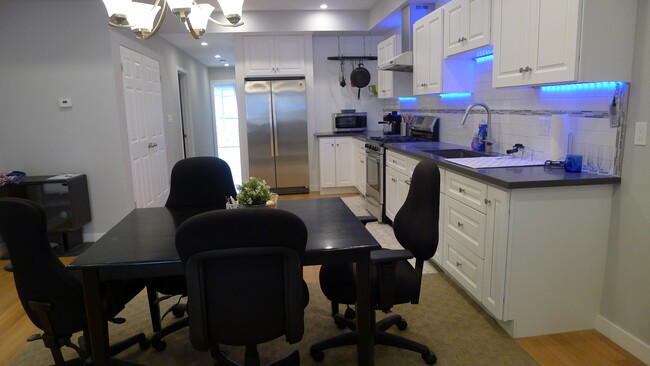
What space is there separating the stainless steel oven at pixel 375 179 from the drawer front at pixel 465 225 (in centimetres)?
152

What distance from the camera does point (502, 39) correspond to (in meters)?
2.71

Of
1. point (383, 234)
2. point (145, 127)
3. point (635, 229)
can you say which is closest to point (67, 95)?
point (145, 127)

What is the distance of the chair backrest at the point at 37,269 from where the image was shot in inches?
64.7

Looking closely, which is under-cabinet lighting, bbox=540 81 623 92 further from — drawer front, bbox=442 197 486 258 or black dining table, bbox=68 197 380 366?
black dining table, bbox=68 197 380 366

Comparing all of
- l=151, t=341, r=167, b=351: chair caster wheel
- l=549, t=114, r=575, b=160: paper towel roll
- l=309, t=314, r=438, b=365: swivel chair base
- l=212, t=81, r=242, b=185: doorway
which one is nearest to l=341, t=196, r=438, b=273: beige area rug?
l=309, t=314, r=438, b=365: swivel chair base

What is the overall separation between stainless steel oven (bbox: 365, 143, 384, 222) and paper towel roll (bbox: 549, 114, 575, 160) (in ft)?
6.71

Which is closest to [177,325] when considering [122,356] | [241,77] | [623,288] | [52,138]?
[122,356]

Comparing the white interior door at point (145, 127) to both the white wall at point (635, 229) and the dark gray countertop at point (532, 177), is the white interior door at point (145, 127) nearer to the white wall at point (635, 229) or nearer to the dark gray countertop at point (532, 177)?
the dark gray countertop at point (532, 177)

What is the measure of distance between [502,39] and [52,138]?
13.7ft

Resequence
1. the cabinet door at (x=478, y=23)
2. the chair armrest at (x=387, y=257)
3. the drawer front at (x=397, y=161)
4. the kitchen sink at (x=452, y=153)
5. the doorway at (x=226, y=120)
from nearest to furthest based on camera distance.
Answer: the chair armrest at (x=387, y=257)
the cabinet door at (x=478, y=23)
the kitchen sink at (x=452, y=153)
the drawer front at (x=397, y=161)
the doorway at (x=226, y=120)

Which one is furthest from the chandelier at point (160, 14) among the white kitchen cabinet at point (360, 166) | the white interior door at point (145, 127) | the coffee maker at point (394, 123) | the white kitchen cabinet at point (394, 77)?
the coffee maker at point (394, 123)

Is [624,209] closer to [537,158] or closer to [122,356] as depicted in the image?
[537,158]

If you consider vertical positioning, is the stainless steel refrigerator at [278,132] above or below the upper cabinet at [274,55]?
below

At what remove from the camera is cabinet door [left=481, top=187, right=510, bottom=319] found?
2.26 meters
